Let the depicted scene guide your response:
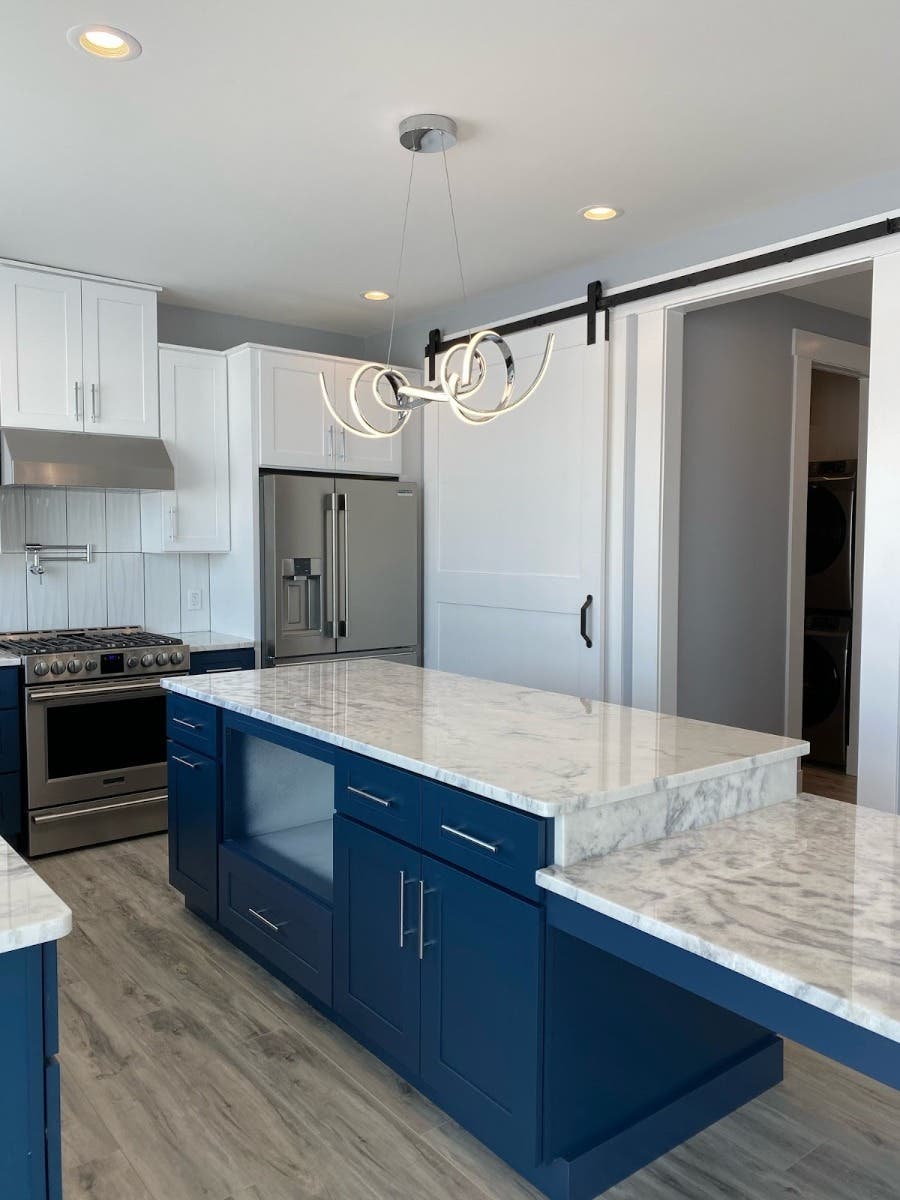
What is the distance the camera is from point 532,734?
2.37 metres

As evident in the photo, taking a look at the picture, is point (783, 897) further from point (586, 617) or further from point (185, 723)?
point (586, 617)

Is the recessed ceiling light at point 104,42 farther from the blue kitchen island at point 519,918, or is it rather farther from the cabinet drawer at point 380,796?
the cabinet drawer at point 380,796

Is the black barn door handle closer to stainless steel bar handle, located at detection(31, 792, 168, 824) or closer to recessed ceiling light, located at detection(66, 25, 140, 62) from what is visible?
stainless steel bar handle, located at detection(31, 792, 168, 824)

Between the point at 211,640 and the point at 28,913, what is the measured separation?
343 centimetres

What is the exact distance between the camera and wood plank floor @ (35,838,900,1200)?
1938 mm

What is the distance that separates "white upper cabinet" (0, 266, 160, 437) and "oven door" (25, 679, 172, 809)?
3.97 ft

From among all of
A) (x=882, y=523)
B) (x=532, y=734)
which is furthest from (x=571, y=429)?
(x=532, y=734)

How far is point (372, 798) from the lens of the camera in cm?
226

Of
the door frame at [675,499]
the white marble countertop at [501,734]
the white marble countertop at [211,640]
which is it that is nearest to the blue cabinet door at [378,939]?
the white marble countertop at [501,734]

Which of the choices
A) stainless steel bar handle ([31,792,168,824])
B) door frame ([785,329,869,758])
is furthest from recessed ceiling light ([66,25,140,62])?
door frame ([785,329,869,758])

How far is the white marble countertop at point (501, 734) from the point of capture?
1.92 metres

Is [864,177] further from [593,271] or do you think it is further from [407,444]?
[407,444]

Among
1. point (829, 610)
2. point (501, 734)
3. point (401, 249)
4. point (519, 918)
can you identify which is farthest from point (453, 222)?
point (829, 610)

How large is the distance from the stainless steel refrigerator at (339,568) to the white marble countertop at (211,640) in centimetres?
12
